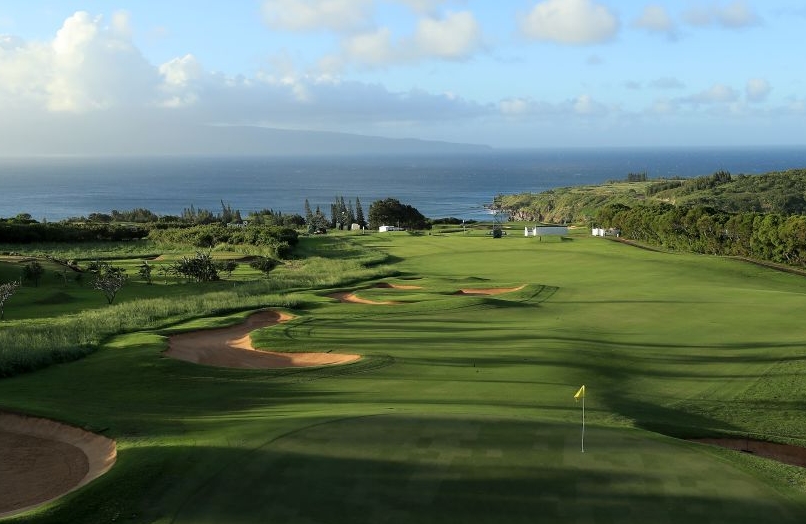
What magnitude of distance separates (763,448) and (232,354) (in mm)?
17806

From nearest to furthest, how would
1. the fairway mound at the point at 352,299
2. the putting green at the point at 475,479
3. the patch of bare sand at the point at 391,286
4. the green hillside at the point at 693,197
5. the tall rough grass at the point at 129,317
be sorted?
the putting green at the point at 475,479, the tall rough grass at the point at 129,317, the fairway mound at the point at 352,299, the patch of bare sand at the point at 391,286, the green hillside at the point at 693,197

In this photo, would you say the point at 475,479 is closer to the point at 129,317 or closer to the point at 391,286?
the point at 129,317

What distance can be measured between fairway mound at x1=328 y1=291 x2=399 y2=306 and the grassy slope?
1743 millimetres

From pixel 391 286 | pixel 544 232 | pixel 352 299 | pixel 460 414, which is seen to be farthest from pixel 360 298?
pixel 544 232

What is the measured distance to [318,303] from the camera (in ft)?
122

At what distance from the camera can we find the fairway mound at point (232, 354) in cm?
2430

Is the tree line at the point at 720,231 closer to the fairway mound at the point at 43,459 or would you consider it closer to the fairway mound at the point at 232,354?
the fairway mound at the point at 232,354

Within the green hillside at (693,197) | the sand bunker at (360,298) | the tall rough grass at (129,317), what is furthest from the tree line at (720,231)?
the sand bunker at (360,298)

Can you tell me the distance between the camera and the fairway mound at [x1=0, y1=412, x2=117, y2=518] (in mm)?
12672

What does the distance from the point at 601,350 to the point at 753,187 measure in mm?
134701

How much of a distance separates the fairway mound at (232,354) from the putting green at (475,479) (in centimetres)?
951

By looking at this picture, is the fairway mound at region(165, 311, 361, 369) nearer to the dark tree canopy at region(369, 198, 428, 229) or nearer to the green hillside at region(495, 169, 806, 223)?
the dark tree canopy at region(369, 198, 428, 229)

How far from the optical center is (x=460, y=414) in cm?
1602

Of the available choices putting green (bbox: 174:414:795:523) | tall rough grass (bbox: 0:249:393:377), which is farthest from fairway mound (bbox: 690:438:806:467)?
tall rough grass (bbox: 0:249:393:377)
